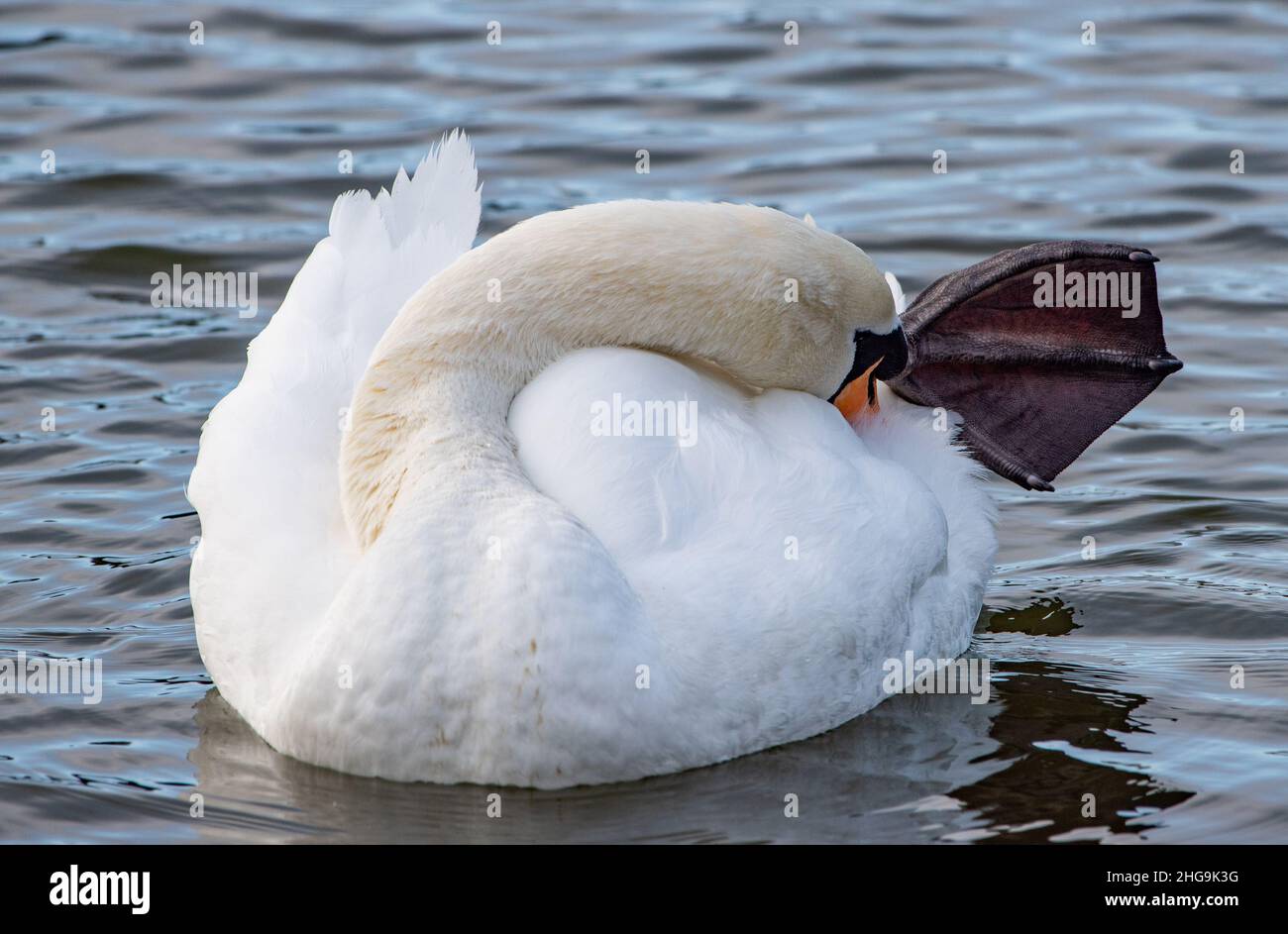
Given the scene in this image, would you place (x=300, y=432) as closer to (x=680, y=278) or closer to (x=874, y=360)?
(x=680, y=278)

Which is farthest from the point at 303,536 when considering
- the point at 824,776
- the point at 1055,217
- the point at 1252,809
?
the point at 1055,217

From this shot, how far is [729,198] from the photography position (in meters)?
11.0

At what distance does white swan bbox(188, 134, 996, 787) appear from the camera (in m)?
5.10

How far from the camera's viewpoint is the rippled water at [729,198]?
543 centimetres

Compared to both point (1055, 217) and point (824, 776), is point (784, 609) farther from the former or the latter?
point (1055, 217)

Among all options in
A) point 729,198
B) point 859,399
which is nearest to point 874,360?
point 859,399

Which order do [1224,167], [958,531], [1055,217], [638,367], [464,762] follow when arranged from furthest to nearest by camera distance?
[1224,167], [1055,217], [958,531], [638,367], [464,762]

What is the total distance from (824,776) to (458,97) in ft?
26.6

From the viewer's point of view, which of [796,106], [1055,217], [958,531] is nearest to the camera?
[958,531]

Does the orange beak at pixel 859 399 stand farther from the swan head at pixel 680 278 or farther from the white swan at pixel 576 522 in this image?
the swan head at pixel 680 278

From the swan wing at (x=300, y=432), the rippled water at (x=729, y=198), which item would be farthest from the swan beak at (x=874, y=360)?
the swan wing at (x=300, y=432)

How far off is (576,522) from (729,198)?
6.02 metres

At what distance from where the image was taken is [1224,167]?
1145 centimetres

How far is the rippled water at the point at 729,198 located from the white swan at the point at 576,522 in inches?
8.4
